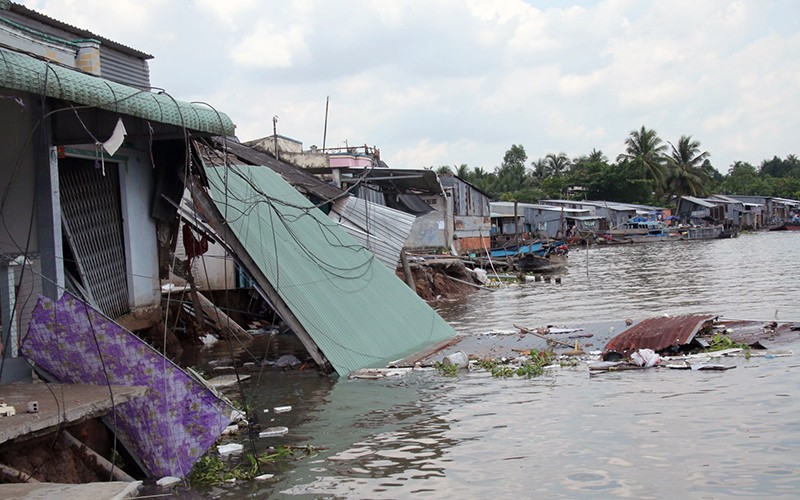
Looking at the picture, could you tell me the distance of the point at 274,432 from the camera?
7.78m

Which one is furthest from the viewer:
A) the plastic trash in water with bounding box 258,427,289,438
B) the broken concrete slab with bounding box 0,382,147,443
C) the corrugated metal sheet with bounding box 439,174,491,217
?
the corrugated metal sheet with bounding box 439,174,491,217

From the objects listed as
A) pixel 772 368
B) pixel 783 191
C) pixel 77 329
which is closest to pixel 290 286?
pixel 77 329

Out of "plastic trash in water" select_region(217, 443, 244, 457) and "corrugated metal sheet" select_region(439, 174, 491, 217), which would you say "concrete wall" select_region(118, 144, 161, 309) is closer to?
"plastic trash in water" select_region(217, 443, 244, 457)

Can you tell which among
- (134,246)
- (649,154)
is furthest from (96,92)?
(649,154)

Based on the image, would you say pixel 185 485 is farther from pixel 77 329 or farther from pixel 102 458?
pixel 77 329

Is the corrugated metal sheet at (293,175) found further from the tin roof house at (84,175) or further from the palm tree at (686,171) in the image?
the palm tree at (686,171)

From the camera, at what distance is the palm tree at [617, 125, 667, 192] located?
70.0 metres

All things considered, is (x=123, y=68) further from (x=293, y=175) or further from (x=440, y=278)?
(x=440, y=278)

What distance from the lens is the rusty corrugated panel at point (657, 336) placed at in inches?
433

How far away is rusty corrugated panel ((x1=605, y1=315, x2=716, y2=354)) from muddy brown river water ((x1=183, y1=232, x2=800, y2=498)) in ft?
3.17

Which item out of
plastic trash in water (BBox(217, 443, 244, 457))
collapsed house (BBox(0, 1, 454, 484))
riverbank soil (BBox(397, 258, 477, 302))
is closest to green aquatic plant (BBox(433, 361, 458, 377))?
collapsed house (BBox(0, 1, 454, 484))

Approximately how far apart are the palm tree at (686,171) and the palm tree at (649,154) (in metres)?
1.52

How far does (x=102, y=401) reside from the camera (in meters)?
5.64

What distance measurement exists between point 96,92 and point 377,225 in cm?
1170
